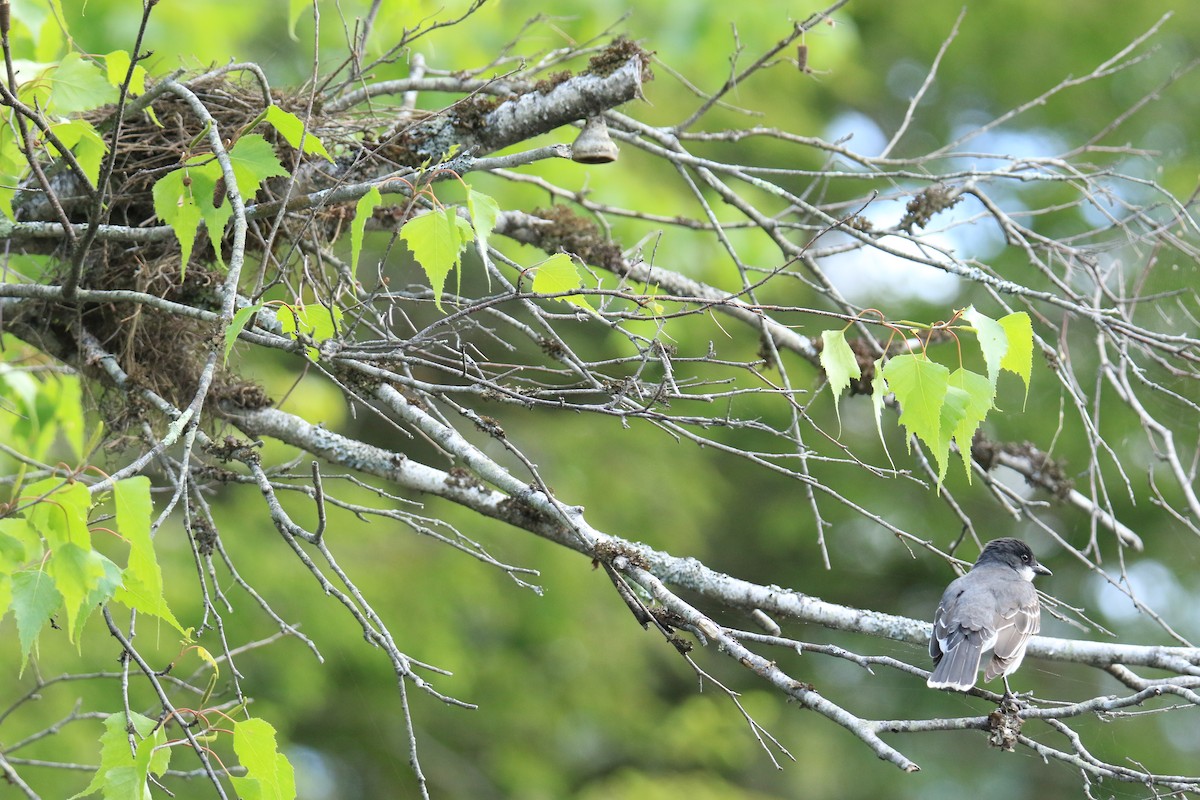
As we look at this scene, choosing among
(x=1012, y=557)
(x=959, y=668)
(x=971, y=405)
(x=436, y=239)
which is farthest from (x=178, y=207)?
(x=1012, y=557)

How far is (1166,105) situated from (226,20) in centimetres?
784

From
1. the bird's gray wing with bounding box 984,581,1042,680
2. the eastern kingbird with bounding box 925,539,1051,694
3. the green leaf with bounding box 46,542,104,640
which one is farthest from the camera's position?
the bird's gray wing with bounding box 984,581,1042,680

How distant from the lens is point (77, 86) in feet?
8.08

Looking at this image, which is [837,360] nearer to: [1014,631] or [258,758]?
[258,758]

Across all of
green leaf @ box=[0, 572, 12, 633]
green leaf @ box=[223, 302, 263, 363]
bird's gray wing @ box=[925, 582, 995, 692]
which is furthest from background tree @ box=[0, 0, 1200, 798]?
green leaf @ box=[223, 302, 263, 363]

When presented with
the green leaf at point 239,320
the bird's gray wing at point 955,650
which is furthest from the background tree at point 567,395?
the green leaf at point 239,320

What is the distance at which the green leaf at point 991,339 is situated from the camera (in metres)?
1.95

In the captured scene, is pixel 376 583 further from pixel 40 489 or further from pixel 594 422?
pixel 40 489

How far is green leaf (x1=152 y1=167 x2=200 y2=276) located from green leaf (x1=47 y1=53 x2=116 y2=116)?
419 mm

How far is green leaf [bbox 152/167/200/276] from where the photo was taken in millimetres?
2199

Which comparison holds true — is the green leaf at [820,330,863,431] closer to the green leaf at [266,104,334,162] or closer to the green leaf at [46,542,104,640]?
the green leaf at [266,104,334,162]

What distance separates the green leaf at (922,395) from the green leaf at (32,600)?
4.74 ft

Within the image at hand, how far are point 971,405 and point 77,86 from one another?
78.8 inches

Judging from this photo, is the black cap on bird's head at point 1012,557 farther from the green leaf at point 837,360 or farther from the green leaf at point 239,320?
the green leaf at point 239,320
